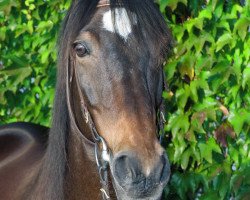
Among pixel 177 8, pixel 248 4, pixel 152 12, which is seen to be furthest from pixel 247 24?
pixel 152 12

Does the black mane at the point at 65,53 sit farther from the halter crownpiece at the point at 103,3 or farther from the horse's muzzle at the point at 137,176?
the horse's muzzle at the point at 137,176

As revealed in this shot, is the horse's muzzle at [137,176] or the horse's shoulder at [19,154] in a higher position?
the horse's muzzle at [137,176]

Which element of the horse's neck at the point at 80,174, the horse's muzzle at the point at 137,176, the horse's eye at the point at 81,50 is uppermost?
the horse's eye at the point at 81,50

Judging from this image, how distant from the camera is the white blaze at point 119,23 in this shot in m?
2.95

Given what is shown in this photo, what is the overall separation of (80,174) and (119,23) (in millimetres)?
721

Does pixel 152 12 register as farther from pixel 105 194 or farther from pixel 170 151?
pixel 170 151

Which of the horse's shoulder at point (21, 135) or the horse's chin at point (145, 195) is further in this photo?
the horse's shoulder at point (21, 135)

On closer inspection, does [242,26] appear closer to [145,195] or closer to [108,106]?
[108,106]

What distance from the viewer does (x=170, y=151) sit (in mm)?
4219

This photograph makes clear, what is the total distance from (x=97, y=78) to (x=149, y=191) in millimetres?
524

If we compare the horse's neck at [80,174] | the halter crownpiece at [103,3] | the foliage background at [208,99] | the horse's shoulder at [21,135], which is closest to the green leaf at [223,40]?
the foliage background at [208,99]

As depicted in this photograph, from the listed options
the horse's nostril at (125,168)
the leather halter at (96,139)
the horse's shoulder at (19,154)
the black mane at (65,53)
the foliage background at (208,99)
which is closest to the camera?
the horse's nostril at (125,168)

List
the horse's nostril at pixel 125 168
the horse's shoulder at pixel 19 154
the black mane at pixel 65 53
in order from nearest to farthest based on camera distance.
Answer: the horse's nostril at pixel 125 168
the black mane at pixel 65 53
the horse's shoulder at pixel 19 154

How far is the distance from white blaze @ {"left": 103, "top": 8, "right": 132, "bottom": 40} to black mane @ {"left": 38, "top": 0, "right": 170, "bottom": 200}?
41 millimetres
